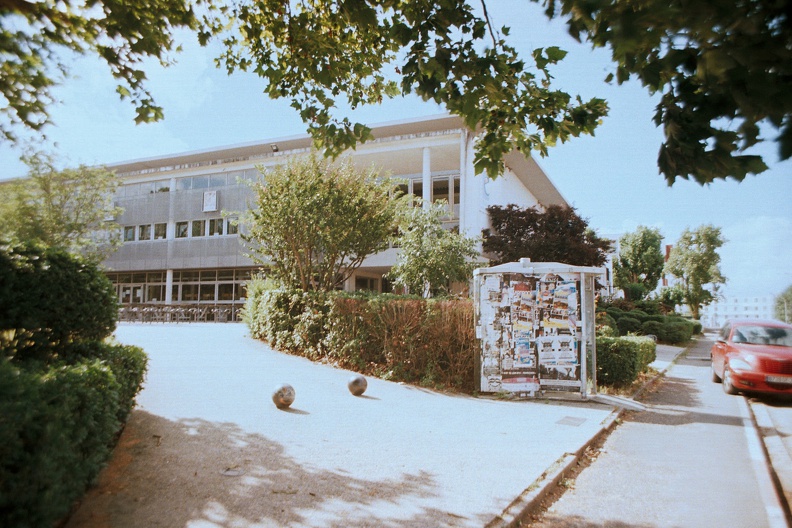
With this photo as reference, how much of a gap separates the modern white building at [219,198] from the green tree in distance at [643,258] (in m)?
10.4

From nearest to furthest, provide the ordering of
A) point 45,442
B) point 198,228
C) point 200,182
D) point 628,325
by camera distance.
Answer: point 45,442
point 628,325
point 198,228
point 200,182

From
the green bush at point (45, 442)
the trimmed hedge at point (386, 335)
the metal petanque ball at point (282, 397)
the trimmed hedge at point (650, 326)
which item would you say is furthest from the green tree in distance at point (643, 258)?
the green bush at point (45, 442)

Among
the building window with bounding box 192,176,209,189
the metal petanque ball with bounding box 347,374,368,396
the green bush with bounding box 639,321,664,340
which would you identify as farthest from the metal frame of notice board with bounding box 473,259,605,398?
the building window with bounding box 192,176,209,189

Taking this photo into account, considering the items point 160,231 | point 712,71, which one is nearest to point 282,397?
point 712,71

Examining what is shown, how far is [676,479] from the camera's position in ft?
16.9

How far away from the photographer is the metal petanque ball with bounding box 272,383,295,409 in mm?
7344

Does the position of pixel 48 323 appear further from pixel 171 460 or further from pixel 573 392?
pixel 573 392

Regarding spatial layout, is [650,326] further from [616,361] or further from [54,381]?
[54,381]

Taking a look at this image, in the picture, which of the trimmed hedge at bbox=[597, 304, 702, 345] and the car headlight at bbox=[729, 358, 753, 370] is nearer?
the car headlight at bbox=[729, 358, 753, 370]

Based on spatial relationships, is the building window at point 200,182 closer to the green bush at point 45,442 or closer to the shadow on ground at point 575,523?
the green bush at point 45,442

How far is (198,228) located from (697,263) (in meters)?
36.7

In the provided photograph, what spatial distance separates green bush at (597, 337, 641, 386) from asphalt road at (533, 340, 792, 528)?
6.39ft

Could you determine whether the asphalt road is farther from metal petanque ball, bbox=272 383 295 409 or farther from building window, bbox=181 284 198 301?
building window, bbox=181 284 198 301

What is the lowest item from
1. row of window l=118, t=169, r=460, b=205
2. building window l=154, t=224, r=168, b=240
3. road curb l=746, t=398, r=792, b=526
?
road curb l=746, t=398, r=792, b=526
